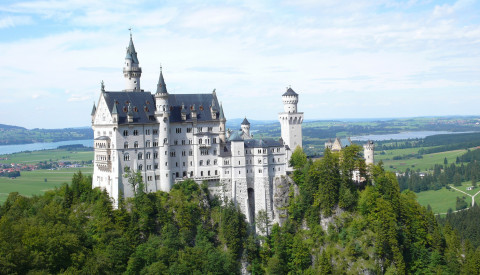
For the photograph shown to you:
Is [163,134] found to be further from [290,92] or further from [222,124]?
[290,92]

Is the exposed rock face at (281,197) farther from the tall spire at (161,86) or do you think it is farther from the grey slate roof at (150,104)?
the tall spire at (161,86)

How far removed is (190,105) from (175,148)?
330 inches

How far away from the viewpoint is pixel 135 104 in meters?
83.8

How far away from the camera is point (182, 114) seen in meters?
87.9

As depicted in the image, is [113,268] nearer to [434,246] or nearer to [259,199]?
[259,199]

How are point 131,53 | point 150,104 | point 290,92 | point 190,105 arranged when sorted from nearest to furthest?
point 150,104 → point 190,105 → point 131,53 → point 290,92

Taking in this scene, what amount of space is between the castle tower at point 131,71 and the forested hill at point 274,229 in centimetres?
1814

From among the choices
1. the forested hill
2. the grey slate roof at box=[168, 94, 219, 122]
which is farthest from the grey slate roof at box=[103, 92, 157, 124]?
the forested hill

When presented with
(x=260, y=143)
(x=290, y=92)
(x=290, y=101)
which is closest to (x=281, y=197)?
(x=260, y=143)

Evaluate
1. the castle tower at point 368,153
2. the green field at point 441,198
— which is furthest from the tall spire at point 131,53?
the green field at point 441,198

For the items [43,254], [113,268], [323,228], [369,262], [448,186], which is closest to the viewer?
[43,254]

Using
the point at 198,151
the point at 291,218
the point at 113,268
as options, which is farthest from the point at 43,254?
the point at 291,218

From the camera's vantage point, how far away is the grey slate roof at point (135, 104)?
81.7m

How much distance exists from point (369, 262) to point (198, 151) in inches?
1301
